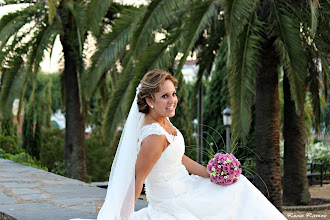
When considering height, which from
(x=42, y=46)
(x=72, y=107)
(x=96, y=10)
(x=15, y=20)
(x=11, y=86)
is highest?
(x=15, y=20)

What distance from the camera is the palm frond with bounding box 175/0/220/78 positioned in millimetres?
6957

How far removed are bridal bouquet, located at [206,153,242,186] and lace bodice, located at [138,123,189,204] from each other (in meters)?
0.22

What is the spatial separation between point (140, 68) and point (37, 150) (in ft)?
30.3

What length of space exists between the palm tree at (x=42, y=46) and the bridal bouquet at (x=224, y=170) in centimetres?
760

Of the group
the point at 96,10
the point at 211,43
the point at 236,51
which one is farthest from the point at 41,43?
the point at 236,51

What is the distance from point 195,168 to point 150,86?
0.70 meters

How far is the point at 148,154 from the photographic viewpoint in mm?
3166

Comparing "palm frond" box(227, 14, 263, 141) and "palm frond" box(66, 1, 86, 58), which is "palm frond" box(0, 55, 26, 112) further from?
"palm frond" box(227, 14, 263, 141)

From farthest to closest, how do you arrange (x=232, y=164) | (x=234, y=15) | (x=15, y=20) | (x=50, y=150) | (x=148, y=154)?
(x=50, y=150) → (x=15, y=20) → (x=234, y=15) → (x=232, y=164) → (x=148, y=154)

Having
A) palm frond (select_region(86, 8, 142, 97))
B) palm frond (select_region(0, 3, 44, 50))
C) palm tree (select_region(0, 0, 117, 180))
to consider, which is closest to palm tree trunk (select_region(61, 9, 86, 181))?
palm tree (select_region(0, 0, 117, 180))

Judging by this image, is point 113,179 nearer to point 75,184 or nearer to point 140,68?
point 75,184

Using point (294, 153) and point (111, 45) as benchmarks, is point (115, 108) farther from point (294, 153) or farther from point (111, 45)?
point (294, 153)

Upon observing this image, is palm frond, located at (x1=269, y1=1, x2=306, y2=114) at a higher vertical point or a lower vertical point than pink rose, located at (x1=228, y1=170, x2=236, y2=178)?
higher

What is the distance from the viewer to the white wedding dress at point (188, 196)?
315 centimetres
